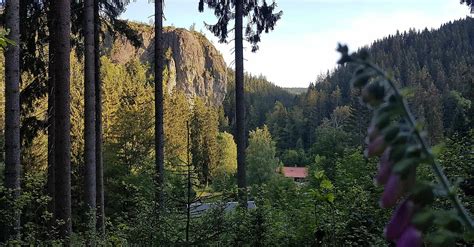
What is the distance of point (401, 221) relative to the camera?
97 centimetres

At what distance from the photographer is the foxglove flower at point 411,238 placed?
0.92 m

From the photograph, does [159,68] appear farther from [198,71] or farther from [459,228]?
[198,71]

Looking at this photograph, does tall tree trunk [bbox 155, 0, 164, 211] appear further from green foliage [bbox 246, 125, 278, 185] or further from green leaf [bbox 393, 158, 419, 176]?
green foliage [bbox 246, 125, 278, 185]

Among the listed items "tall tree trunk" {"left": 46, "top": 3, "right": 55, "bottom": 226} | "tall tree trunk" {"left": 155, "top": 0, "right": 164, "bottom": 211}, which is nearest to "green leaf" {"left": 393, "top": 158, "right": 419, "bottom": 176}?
"tall tree trunk" {"left": 46, "top": 3, "right": 55, "bottom": 226}

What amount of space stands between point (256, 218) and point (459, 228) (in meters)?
7.71

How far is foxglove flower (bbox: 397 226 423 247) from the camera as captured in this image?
3.03ft

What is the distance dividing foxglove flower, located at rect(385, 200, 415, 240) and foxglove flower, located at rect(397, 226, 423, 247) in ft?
0.05

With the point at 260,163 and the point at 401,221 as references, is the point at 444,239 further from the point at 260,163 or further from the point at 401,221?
the point at 260,163

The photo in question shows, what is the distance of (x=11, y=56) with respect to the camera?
30.5 feet

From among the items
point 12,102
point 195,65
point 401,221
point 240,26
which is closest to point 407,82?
point 195,65

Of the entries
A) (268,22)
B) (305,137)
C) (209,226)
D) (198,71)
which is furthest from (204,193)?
(305,137)

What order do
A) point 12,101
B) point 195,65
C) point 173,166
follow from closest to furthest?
1. point 173,166
2. point 12,101
3. point 195,65

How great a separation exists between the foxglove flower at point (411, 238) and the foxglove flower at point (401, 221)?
0.05ft

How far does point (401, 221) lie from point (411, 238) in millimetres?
48
